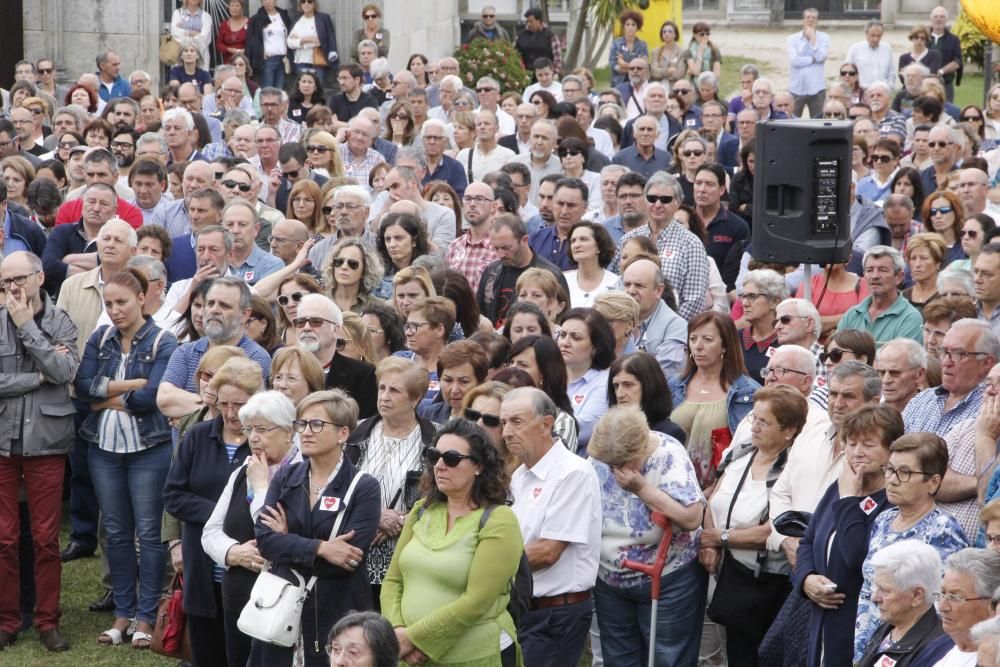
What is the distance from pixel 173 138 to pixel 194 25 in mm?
8360

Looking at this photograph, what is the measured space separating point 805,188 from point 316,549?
382 cm

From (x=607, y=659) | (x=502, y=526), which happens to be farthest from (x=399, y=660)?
(x=607, y=659)

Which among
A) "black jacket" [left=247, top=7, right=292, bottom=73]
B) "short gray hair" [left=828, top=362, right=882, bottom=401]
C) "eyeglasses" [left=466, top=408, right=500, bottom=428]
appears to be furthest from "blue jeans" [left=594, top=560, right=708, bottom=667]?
"black jacket" [left=247, top=7, right=292, bottom=73]

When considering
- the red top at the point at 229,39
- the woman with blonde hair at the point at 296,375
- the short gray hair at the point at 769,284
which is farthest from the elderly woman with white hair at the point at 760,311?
the red top at the point at 229,39

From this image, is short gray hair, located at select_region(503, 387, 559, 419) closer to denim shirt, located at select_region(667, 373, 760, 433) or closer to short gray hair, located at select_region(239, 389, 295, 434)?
short gray hair, located at select_region(239, 389, 295, 434)

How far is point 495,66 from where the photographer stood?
23.7 meters

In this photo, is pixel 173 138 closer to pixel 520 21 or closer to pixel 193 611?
pixel 193 611

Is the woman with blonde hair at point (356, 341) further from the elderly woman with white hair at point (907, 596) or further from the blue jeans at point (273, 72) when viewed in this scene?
the blue jeans at point (273, 72)

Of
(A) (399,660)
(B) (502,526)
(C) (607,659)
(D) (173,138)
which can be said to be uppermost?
(D) (173,138)

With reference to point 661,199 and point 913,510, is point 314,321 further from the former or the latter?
point 661,199

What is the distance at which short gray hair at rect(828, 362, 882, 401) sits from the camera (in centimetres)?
747

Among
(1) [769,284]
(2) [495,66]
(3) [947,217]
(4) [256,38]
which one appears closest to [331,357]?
(1) [769,284]

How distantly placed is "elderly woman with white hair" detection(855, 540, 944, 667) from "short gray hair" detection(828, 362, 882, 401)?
1.37 m

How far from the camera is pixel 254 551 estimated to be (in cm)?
708
